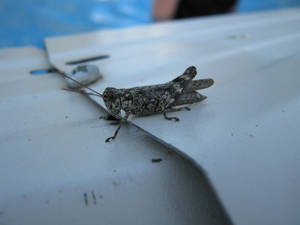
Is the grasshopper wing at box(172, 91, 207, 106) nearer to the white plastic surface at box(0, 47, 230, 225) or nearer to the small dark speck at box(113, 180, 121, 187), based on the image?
the white plastic surface at box(0, 47, 230, 225)

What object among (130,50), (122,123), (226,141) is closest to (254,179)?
(226,141)

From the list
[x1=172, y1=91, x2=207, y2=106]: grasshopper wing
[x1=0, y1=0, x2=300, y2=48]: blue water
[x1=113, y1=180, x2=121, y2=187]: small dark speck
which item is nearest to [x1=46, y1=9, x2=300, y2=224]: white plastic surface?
[x1=172, y1=91, x2=207, y2=106]: grasshopper wing

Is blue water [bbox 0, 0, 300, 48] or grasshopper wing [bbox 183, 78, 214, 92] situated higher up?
blue water [bbox 0, 0, 300, 48]

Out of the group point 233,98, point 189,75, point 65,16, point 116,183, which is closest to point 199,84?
point 189,75

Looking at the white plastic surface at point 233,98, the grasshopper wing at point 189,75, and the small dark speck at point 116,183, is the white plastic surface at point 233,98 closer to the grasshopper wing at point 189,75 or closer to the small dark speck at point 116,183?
the grasshopper wing at point 189,75

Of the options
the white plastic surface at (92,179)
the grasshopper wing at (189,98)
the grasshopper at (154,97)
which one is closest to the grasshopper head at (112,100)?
the grasshopper at (154,97)

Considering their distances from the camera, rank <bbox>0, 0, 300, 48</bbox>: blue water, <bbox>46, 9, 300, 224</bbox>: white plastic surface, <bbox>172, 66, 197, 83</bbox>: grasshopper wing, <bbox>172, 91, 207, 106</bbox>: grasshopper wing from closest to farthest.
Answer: <bbox>46, 9, 300, 224</bbox>: white plastic surface < <bbox>172, 91, 207, 106</bbox>: grasshopper wing < <bbox>172, 66, 197, 83</bbox>: grasshopper wing < <bbox>0, 0, 300, 48</bbox>: blue water

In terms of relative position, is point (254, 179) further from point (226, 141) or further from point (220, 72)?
point (220, 72)
